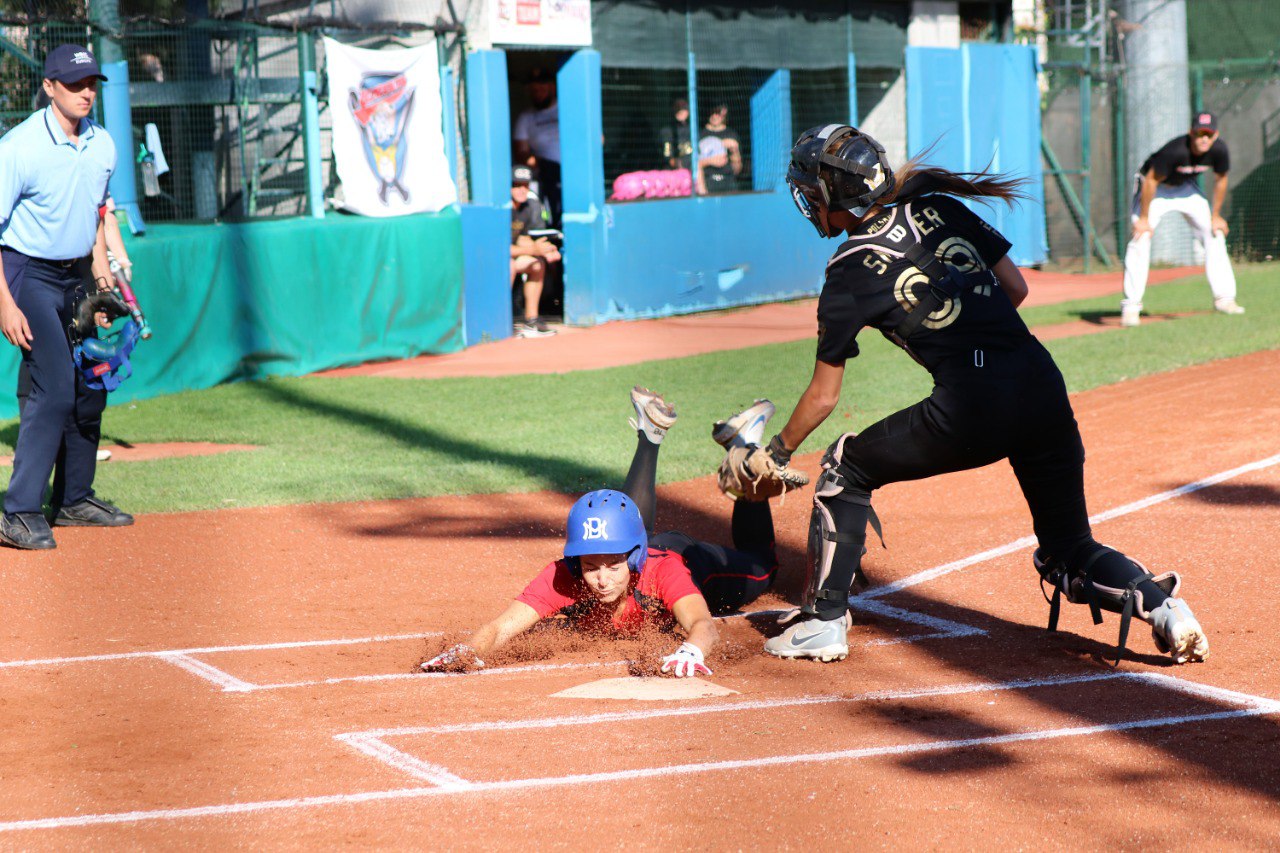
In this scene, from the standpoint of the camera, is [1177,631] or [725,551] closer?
[1177,631]

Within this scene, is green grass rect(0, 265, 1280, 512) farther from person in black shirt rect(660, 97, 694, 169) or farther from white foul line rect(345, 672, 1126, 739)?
person in black shirt rect(660, 97, 694, 169)

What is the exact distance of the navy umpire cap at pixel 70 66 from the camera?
7.35 m

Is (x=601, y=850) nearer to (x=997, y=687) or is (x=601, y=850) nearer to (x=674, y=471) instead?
(x=997, y=687)

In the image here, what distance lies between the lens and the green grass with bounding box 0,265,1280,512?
9344 mm

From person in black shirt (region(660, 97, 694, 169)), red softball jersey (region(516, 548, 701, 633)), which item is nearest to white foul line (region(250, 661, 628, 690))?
red softball jersey (region(516, 548, 701, 633))

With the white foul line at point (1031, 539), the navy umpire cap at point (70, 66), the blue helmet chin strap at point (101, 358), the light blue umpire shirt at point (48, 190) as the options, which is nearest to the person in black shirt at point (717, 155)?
the white foul line at point (1031, 539)

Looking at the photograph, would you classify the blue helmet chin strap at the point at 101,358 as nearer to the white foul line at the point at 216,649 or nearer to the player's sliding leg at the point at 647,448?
the white foul line at the point at 216,649

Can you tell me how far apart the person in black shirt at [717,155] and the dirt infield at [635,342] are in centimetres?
172

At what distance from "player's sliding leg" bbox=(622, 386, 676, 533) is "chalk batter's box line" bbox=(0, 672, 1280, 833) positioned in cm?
162

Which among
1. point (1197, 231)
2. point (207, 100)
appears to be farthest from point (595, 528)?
point (1197, 231)

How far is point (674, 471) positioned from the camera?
945 cm

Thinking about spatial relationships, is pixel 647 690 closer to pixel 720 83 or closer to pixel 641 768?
pixel 641 768

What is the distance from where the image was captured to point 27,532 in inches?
296

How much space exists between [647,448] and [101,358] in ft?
10.3
